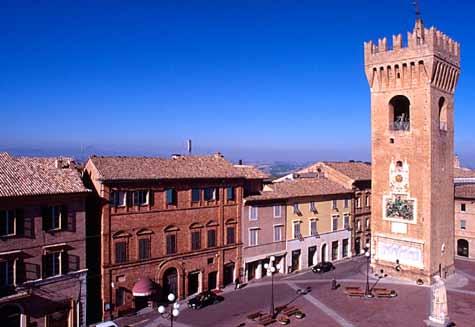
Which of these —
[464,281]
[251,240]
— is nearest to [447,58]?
[464,281]

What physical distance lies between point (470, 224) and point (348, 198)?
51.7ft

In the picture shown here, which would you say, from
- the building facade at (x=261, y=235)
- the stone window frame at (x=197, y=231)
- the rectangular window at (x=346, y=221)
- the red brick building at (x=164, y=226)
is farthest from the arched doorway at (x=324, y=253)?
the stone window frame at (x=197, y=231)

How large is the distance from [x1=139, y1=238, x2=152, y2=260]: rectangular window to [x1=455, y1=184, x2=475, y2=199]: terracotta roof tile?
137ft

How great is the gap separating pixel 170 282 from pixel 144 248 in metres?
4.55

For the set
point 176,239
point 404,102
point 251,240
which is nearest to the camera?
point 176,239

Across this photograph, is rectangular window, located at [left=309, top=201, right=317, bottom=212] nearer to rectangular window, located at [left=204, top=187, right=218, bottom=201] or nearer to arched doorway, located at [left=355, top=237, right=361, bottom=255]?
arched doorway, located at [left=355, top=237, right=361, bottom=255]

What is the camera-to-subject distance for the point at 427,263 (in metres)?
48.0

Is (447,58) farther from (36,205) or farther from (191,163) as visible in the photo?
(36,205)

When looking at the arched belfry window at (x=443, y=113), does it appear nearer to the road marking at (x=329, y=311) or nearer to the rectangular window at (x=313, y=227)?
the rectangular window at (x=313, y=227)

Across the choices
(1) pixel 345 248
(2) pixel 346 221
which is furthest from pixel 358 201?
(1) pixel 345 248

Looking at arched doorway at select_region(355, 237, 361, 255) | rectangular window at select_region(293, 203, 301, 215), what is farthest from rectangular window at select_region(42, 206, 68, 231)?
arched doorway at select_region(355, 237, 361, 255)

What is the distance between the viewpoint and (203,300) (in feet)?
135

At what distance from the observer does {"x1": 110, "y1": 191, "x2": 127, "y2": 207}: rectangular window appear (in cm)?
3850

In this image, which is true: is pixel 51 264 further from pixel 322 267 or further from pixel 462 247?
pixel 462 247
